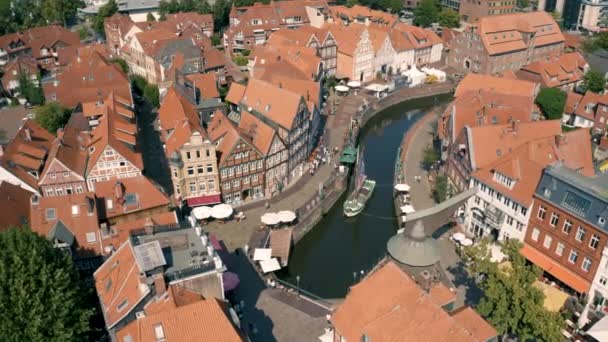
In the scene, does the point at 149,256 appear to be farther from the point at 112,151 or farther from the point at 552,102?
the point at 552,102

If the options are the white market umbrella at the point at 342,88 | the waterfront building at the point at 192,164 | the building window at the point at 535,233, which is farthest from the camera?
the white market umbrella at the point at 342,88

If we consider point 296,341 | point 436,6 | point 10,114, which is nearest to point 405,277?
point 296,341

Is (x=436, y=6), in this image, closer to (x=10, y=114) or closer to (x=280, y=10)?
(x=280, y=10)

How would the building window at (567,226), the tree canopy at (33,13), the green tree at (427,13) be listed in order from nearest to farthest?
the building window at (567,226)
the tree canopy at (33,13)
the green tree at (427,13)

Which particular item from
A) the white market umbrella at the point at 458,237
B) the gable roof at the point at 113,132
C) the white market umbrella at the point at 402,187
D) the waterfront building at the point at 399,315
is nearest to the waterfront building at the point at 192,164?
the gable roof at the point at 113,132

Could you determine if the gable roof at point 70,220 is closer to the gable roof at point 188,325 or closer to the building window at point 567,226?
the gable roof at point 188,325

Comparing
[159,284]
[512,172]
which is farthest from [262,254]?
[512,172]

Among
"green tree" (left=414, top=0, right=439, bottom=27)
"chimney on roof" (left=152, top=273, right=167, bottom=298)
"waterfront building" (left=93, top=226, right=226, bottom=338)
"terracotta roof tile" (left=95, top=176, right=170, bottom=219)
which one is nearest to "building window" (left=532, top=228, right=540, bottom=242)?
"waterfront building" (left=93, top=226, right=226, bottom=338)
